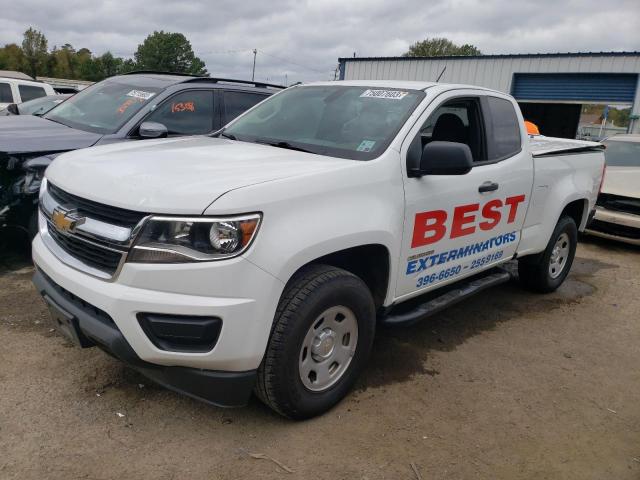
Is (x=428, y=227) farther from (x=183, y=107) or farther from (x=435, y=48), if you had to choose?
(x=435, y=48)

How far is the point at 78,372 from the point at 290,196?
1802 mm

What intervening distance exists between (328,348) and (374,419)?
0.50 meters

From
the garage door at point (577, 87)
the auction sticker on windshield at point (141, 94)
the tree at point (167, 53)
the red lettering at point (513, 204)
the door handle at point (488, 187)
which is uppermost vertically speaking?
the tree at point (167, 53)

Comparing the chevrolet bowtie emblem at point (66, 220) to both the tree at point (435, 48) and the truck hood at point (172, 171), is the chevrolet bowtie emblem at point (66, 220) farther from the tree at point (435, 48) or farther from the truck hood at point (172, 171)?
the tree at point (435, 48)

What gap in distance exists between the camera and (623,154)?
337 inches

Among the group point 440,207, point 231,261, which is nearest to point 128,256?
point 231,261

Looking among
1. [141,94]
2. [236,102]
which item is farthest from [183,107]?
[236,102]

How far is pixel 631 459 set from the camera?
2.82 metres

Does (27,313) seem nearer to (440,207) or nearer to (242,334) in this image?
(242,334)

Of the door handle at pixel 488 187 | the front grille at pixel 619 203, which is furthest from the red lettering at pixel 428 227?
the front grille at pixel 619 203

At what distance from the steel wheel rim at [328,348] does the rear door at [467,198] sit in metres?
0.49

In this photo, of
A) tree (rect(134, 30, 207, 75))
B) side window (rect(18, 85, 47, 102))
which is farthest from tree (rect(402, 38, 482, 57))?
side window (rect(18, 85, 47, 102))

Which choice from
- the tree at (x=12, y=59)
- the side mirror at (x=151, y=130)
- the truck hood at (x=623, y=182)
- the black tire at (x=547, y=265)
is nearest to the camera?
the side mirror at (x=151, y=130)

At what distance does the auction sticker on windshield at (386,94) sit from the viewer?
3.53 metres
